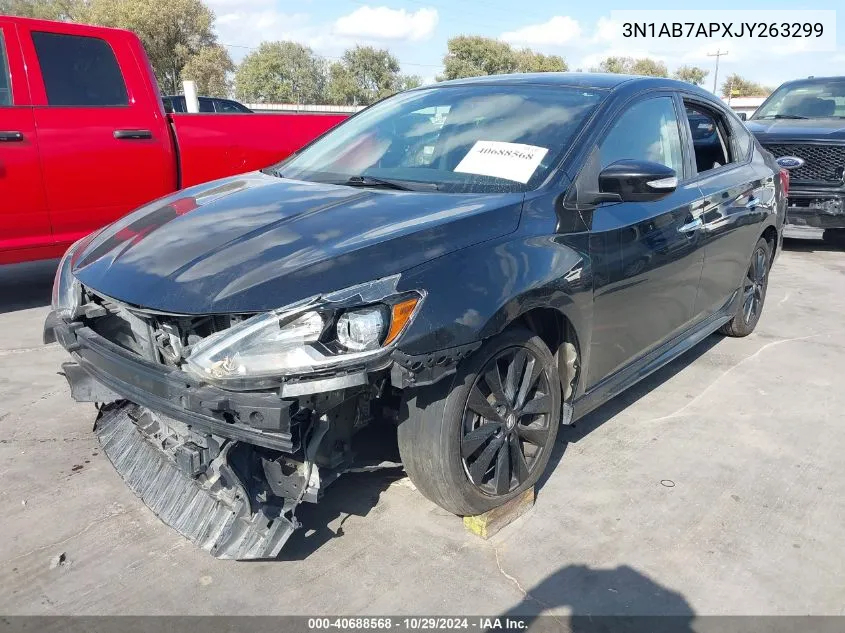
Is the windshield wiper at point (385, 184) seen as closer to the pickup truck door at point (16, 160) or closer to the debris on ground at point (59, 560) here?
the debris on ground at point (59, 560)

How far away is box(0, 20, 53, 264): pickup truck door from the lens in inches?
191

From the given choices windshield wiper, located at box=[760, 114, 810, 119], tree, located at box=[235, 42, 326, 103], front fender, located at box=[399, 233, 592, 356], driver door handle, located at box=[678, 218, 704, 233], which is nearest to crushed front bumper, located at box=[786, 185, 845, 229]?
windshield wiper, located at box=[760, 114, 810, 119]

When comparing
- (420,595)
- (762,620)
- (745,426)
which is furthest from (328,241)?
(745,426)

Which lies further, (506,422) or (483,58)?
→ (483,58)

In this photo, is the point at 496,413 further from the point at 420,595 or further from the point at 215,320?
the point at 215,320

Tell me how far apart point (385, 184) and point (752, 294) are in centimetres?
319

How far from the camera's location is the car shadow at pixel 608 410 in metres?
3.36

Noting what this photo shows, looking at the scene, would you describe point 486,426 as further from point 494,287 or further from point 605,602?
point 605,602

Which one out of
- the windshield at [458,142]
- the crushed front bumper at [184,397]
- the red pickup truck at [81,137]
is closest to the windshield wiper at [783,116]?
the red pickup truck at [81,137]

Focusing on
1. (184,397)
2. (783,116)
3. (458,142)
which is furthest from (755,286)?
(783,116)

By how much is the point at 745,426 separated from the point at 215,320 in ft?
9.45

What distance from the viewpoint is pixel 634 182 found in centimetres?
283

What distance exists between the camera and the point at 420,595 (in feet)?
7.84

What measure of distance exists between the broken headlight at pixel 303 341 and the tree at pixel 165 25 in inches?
1459
